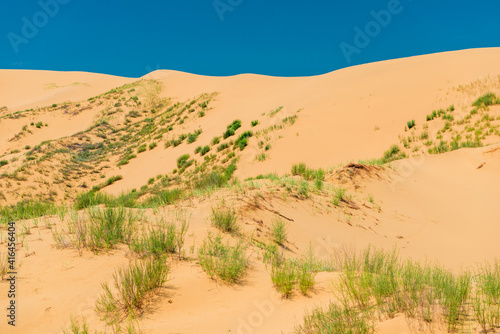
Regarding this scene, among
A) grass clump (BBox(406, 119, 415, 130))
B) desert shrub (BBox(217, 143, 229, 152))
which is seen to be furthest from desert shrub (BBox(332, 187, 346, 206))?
desert shrub (BBox(217, 143, 229, 152))

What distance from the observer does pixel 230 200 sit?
624 cm

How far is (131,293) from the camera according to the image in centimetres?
287

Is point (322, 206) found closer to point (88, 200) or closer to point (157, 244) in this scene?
point (157, 244)

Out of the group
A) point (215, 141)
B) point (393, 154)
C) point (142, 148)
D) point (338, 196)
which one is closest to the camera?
point (338, 196)

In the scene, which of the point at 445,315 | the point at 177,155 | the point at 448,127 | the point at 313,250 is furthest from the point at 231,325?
the point at 177,155

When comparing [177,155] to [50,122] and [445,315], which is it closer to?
[445,315]

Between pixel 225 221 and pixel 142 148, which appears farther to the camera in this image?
pixel 142 148

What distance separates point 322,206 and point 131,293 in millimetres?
5238

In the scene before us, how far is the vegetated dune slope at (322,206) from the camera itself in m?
2.93

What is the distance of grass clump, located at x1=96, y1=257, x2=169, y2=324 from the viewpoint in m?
2.77

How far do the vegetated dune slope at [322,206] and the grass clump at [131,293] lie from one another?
0.10 m

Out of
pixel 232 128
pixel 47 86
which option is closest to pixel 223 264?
pixel 232 128

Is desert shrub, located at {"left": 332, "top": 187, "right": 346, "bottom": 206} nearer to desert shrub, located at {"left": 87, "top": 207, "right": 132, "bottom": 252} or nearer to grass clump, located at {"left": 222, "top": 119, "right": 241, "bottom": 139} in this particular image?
desert shrub, located at {"left": 87, "top": 207, "right": 132, "bottom": 252}

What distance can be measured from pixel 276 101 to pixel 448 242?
19618 millimetres
